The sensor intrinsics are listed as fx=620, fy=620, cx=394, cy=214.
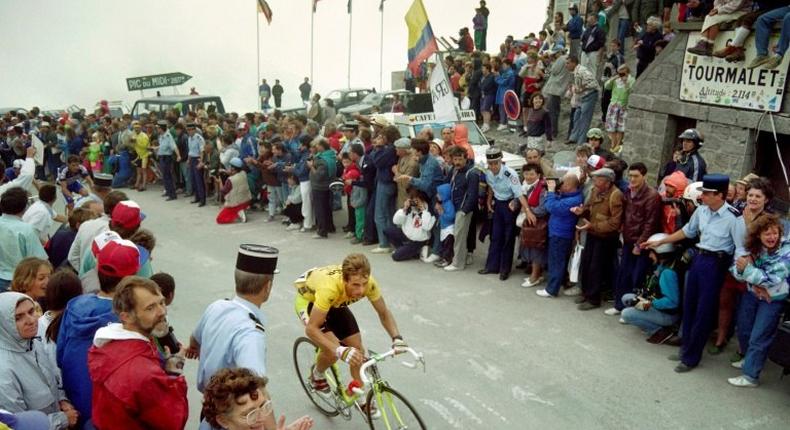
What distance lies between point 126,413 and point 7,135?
62.1ft

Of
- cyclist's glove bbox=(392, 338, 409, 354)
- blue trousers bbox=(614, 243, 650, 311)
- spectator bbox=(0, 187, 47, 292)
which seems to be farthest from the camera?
blue trousers bbox=(614, 243, 650, 311)

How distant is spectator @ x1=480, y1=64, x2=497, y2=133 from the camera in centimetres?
1703

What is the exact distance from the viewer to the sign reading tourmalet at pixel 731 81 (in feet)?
29.3

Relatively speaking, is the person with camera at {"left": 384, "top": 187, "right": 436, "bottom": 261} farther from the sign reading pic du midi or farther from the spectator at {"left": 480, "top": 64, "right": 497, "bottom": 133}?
the sign reading pic du midi

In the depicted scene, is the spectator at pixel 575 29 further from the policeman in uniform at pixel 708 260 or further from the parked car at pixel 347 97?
the policeman in uniform at pixel 708 260

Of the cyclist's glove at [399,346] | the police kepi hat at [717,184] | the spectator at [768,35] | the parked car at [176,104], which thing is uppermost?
the spectator at [768,35]

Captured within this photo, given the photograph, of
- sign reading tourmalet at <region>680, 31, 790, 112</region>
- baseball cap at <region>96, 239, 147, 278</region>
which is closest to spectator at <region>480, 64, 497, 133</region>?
sign reading tourmalet at <region>680, 31, 790, 112</region>

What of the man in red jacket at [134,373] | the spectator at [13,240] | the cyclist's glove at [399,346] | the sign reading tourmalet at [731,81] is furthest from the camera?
the sign reading tourmalet at [731,81]

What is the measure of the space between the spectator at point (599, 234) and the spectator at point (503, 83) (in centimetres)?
939

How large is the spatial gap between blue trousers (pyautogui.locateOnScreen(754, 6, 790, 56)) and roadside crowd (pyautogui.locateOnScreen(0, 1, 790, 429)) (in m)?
1.85

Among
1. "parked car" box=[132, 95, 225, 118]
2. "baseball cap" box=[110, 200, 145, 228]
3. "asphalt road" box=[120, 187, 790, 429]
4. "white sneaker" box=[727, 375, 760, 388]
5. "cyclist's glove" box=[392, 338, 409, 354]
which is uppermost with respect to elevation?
"parked car" box=[132, 95, 225, 118]

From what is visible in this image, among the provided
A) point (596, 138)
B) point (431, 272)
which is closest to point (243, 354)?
point (431, 272)

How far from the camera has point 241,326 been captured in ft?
11.5

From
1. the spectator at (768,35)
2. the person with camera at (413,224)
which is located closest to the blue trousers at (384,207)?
the person with camera at (413,224)
